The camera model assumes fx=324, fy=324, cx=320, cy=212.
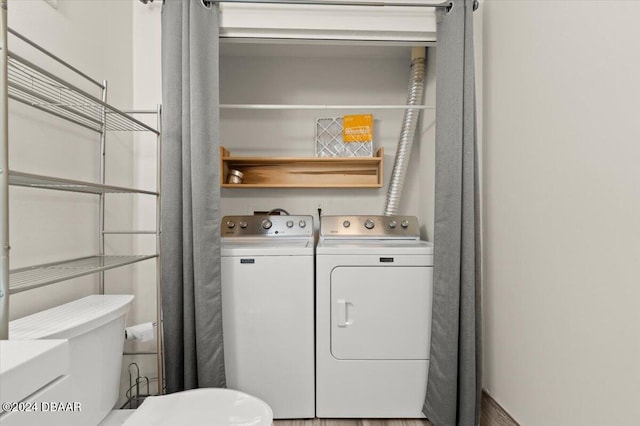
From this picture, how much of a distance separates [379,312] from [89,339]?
1301 millimetres

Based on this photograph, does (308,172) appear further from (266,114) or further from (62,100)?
(62,100)

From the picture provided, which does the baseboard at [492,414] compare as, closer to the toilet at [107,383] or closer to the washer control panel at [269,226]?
the toilet at [107,383]

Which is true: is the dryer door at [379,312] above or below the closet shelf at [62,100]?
below

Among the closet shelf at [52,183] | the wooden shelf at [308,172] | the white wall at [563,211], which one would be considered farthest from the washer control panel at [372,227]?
the closet shelf at [52,183]

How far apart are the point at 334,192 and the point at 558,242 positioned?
5.12 ft

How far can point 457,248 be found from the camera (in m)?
1.67

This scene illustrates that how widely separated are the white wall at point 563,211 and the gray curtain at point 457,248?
134 mm

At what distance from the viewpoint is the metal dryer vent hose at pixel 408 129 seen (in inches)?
89.0

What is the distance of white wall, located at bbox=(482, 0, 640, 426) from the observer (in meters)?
1.01

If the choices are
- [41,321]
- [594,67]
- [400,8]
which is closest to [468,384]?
[594,67]

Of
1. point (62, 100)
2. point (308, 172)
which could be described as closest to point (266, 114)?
point (308, 172)

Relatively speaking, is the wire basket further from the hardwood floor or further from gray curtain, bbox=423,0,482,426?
the hardwood floor

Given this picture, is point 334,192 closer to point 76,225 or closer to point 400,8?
point 400,8

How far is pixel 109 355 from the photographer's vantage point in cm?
127
